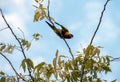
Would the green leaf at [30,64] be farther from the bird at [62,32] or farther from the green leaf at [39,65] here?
the bird at [62,32]

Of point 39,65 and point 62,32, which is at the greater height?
point 62,32

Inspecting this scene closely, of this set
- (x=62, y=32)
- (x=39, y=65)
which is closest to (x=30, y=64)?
(x=39, y=65)

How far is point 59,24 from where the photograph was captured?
13.3 feet

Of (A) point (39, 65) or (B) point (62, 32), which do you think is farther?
(B) point (62, 32)

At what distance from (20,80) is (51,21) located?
85 cm

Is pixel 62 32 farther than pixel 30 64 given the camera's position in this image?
Yes

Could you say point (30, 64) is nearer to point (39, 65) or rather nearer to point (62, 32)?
point (39, 65)

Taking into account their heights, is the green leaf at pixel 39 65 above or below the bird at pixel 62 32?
below

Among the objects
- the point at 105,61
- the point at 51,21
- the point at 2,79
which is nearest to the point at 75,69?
the point at 105,61

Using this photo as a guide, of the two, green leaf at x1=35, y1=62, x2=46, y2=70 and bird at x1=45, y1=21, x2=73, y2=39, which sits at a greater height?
bird at x1=45, y1=21, x2=73, y2=39

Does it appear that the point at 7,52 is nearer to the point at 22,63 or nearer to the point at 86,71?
the point at 22,63

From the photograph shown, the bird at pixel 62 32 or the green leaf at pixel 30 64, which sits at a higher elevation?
the bird at pixel 62 32

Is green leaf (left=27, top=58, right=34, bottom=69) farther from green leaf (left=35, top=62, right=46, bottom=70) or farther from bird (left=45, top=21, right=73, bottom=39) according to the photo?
bird (left=45, top=21, right=73, bottom=39)

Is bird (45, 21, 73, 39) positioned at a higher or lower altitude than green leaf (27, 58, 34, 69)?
higher
